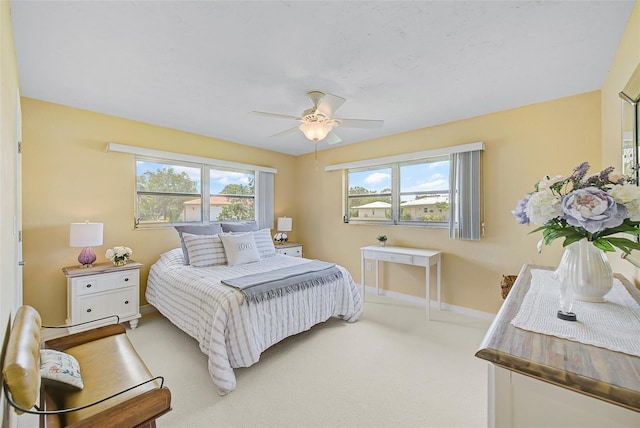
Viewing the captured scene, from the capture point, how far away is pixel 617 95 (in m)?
1.94

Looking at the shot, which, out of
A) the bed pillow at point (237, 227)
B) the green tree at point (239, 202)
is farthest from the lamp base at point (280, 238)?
the bed pillow at point (237, 227)

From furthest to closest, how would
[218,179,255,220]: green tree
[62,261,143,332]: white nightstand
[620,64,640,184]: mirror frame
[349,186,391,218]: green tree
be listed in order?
[218,179,255,220]: green tree
[349,186,391,218]: green tree
[62,261,143,332]: white nightstand
[620,64,640,184]: mirror frame

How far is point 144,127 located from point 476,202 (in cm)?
414

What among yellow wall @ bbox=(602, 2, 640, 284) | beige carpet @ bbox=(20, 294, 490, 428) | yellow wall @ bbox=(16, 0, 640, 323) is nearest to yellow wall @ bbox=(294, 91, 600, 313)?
yellow wall @ bbox=(16, 0, 640, 323)

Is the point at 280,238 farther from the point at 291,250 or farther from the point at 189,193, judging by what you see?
the point at 189,193

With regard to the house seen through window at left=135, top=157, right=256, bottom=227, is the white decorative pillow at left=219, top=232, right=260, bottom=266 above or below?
below

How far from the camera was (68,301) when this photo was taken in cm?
275

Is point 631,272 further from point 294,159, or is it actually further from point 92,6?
point 294,159

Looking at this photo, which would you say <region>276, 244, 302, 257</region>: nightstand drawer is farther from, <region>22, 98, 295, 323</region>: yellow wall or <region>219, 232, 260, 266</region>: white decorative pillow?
<region>22, 98, 295, 323</region>: yellow wall

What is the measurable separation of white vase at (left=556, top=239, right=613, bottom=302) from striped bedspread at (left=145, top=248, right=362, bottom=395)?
6.57 ft

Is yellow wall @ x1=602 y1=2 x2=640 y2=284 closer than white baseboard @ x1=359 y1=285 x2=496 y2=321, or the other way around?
yellow wall @ x1=602 y1=2 x2=640 y2=284

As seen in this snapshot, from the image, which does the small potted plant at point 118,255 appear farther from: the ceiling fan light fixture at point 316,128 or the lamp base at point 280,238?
the ceiling fan light fixture at point 316,128

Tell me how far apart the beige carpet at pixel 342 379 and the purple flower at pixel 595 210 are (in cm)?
140

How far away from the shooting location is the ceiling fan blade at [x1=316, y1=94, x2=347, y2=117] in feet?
7.15
